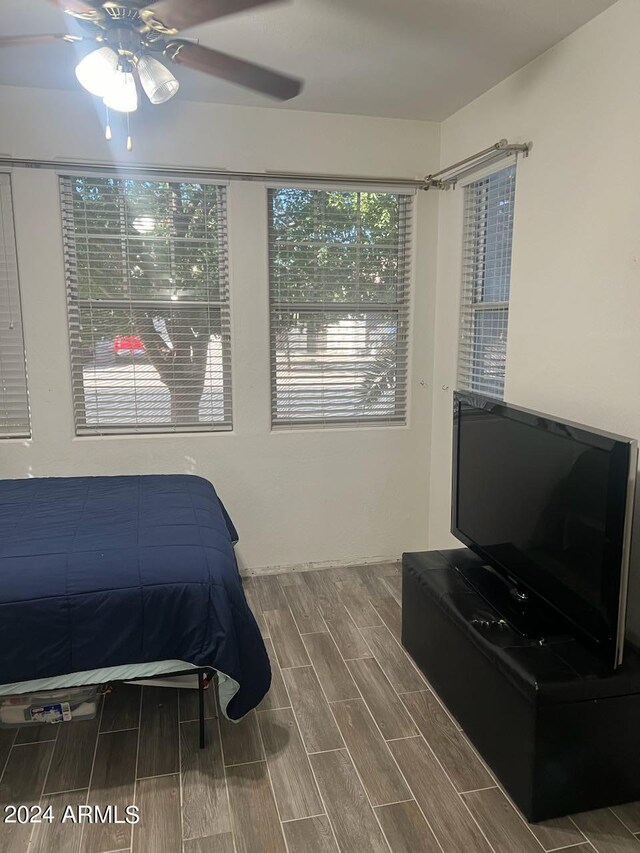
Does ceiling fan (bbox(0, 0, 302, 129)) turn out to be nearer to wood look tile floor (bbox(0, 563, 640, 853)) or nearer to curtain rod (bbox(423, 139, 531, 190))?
curtain rod (bbox(423, 139, 531, 190))

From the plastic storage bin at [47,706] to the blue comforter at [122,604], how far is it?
0.15m

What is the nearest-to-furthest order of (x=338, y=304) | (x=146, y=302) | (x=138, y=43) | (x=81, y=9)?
(x=81, y=9), (x=138, y=43), (x=146, y=302), (x=338, y=304)

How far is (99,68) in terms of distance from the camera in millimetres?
1748

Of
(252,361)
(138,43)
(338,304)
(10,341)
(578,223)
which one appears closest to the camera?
(138,43)

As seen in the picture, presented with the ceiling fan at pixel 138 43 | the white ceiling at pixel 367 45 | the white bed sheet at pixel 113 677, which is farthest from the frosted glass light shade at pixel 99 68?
the white bed sheet at pixel 113 677

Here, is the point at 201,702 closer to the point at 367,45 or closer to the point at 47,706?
the point at 47,706

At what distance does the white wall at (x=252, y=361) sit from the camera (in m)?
3.16

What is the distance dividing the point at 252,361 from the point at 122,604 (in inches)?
71.8

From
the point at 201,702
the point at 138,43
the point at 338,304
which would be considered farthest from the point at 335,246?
the point at 201,702

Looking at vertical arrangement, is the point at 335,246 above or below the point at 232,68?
below

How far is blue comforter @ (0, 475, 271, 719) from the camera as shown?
76.8 inches

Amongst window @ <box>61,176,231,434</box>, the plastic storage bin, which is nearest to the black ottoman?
the plastic storage bin

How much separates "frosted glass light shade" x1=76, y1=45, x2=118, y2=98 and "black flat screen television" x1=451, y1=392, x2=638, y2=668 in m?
1.76

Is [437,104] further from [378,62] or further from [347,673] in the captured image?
[347,673]
